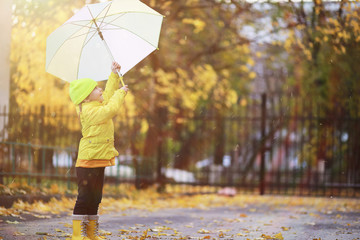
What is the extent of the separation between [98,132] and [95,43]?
121 cm

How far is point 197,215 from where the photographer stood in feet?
30.4

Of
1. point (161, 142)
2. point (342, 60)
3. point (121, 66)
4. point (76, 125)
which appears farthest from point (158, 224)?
point (342, 60)

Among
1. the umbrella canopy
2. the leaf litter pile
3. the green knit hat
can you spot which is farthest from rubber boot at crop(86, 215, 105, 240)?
the umbrella canopy

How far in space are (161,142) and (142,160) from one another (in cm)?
95

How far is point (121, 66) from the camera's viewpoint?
584 centimetres

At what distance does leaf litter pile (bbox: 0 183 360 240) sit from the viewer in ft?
22.2

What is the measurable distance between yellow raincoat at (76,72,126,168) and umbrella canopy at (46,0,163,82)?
671 millimetres

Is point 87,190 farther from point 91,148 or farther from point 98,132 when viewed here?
point 98,132

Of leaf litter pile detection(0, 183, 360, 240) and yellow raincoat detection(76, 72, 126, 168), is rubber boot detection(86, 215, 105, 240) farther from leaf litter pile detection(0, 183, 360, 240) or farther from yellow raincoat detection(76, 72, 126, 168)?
leaf litter pile detection(0, 183, 360, 240)

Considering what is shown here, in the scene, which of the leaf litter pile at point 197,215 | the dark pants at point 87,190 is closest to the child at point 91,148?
the dark pants at point 87,190

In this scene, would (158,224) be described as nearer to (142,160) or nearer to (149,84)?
(142,160)

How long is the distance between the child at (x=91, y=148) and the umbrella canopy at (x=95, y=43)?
57 cm

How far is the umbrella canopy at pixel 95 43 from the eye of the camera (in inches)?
235

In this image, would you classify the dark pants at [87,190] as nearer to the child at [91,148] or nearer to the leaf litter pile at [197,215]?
the child at [91,148]
